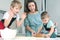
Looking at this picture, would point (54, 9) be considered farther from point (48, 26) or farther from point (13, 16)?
point (13, 16)

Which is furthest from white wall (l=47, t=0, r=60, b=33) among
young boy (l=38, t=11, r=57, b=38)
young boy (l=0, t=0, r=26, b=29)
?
young boy (l=0, t=0, r=26, b=29)

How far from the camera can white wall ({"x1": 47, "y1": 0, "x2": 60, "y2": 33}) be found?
2.98ft

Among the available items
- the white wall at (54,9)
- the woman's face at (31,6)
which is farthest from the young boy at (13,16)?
the white wall at (54,9)

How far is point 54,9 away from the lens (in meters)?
0.96

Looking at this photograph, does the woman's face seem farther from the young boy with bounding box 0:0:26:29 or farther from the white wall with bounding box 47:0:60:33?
the white wall with bounding box 47:0:60:33

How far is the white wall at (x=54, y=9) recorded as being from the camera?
909mm

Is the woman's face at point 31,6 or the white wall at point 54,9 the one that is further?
the white wall at point 54,9

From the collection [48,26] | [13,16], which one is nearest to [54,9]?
[48,26]

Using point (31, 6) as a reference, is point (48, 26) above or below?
below

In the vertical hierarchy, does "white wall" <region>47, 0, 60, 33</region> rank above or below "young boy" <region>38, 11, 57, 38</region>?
above

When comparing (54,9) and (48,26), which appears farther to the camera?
(54,9)

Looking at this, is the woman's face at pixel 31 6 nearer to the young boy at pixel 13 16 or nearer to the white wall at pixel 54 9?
the young boy at pixel 13 16

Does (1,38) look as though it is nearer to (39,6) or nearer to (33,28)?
(33,28)

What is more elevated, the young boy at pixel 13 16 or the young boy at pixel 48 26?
the young boy at pixel 13 16
